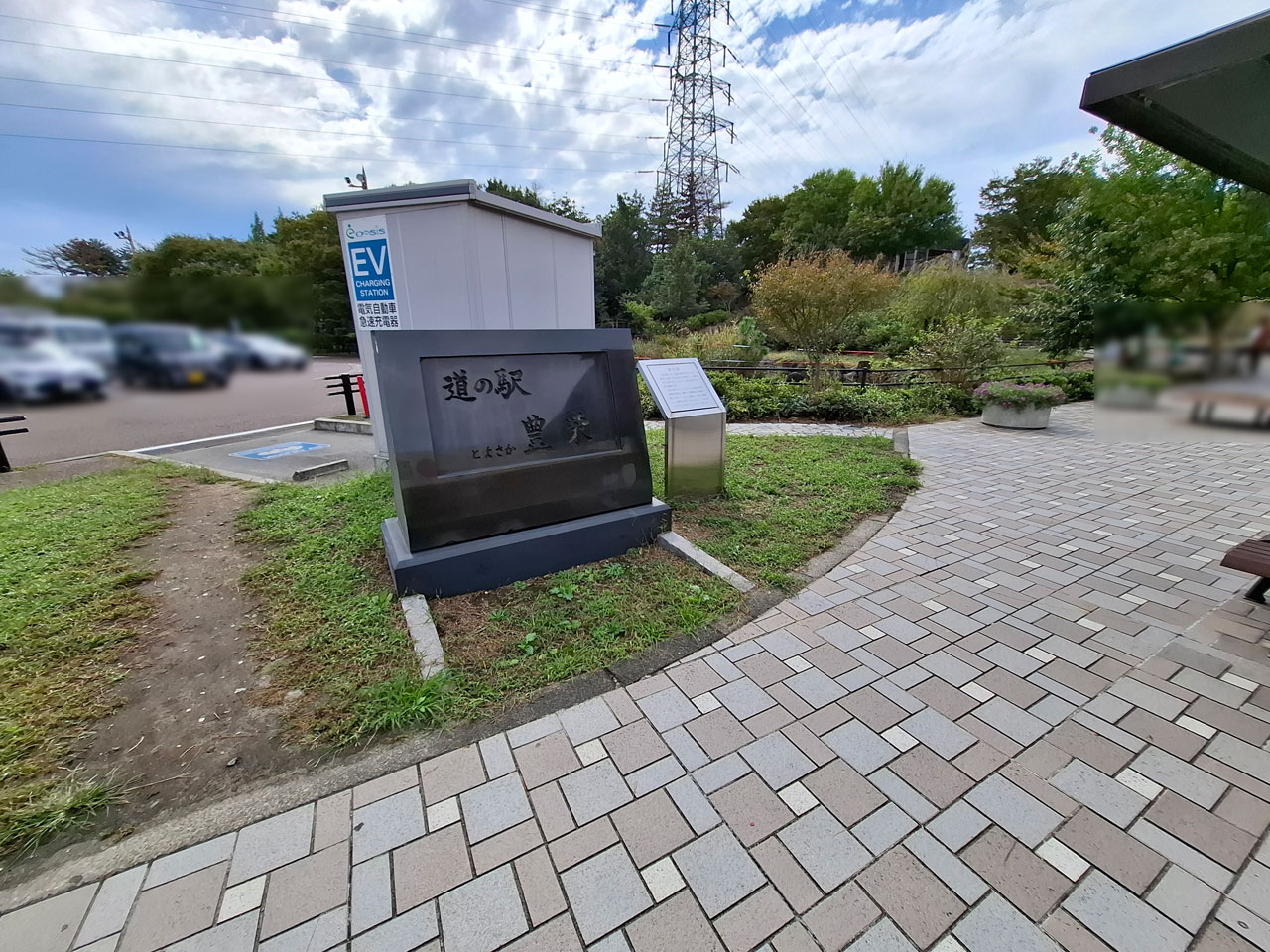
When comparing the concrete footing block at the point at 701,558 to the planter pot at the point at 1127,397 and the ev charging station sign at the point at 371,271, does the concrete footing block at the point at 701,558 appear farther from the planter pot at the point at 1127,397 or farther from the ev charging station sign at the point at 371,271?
the ev charging station sign at the point at 371,271

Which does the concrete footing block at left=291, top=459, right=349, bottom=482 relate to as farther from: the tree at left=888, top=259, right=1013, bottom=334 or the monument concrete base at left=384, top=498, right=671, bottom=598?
the tree at left=888, top=259, right=1013, bottom=334

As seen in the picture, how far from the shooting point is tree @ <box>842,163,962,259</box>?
32.6 metres

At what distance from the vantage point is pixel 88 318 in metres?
1.73

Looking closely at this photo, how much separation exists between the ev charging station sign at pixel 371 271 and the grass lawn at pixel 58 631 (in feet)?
8.16

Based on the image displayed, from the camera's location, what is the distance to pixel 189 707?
2.11 m

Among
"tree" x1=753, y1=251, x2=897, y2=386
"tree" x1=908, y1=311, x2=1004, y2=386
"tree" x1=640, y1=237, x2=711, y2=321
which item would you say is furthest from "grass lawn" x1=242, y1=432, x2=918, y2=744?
"tree" x1=640, y1=237, x2=711, y2=321

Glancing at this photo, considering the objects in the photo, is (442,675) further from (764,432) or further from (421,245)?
(764,432)

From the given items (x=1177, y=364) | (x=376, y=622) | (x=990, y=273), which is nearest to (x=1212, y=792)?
(x=1177, y=364)

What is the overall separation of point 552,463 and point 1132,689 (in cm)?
305

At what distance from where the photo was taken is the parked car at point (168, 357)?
1.81 meters

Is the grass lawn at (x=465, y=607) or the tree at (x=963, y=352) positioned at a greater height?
the tree at (x=963, y=352)

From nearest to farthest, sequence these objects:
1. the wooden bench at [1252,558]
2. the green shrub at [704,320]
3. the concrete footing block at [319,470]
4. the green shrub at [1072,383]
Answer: the wooden bench at [1252,558] → the concrete footing block at [319,470] → the green shrub at [1072,383] → the green shrub at [704,320]

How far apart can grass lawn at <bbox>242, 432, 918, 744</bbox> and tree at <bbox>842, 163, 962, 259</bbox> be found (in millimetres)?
34611

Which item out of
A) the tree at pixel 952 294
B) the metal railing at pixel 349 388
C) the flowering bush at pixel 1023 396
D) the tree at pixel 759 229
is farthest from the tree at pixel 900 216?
the metal railing at pixel 349 388
